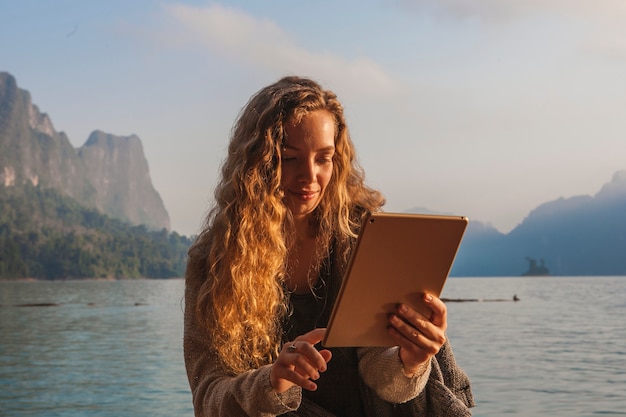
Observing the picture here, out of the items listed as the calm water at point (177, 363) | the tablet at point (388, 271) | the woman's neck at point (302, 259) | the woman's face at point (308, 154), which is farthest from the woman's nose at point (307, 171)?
the calm water at point (177, 363)

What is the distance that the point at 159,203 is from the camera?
472ft

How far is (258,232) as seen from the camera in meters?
2.62

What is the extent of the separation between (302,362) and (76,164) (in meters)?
127

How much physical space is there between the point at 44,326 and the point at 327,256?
25.9 meters

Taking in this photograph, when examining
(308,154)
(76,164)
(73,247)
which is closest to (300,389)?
(308,154)

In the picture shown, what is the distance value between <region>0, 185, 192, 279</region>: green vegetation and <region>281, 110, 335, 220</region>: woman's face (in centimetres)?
8141

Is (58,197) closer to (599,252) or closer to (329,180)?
(599,252)

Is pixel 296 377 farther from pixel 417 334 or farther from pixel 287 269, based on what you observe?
pixel 287 269

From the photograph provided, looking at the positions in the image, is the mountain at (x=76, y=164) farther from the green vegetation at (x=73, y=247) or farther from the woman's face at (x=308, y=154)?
the woman's face at (x=308, y=154)

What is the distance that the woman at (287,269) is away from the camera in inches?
96.0

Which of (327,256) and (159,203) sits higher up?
(327,256)

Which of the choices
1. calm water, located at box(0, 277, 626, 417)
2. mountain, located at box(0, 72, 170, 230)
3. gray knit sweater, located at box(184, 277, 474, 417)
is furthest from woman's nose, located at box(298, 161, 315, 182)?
mountain, located at box(0, 72, 170, 230)

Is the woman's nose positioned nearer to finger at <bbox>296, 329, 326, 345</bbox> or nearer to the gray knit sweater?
the gray knit sweater

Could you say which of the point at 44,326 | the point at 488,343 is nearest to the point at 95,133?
the point at 44,326
